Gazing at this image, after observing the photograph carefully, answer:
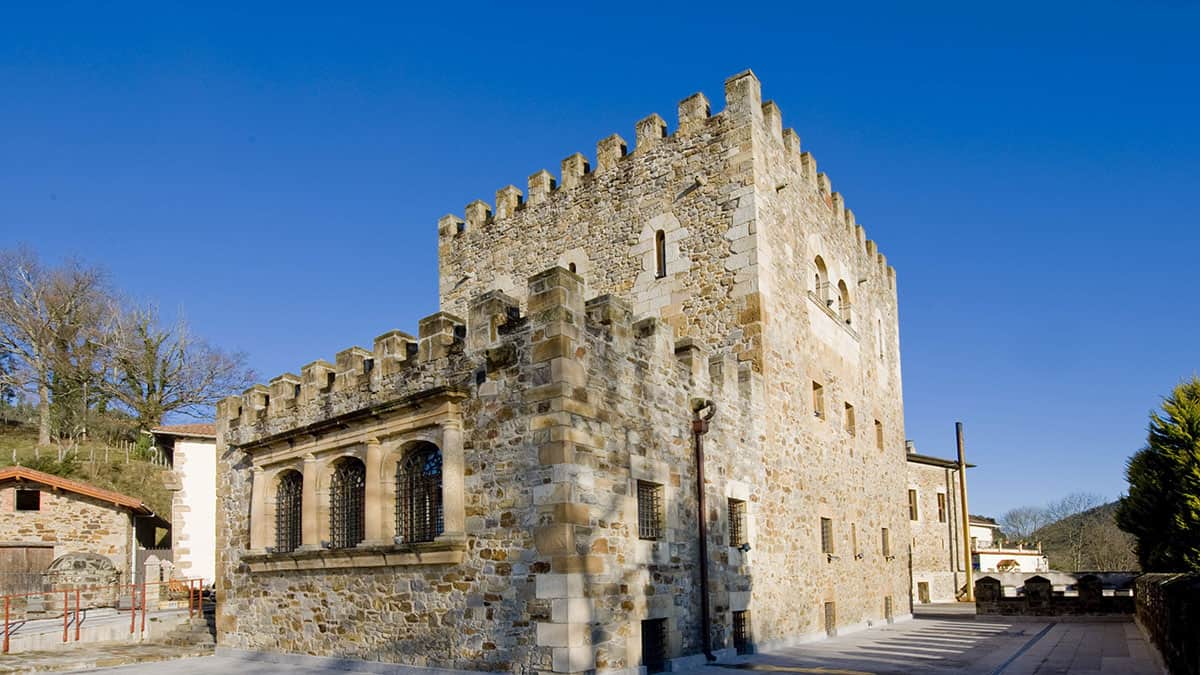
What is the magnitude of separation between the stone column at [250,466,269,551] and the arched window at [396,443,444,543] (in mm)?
3715

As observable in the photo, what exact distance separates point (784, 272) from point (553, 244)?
4.74 m

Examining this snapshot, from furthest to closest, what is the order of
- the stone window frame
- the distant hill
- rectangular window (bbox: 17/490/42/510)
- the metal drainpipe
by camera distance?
the distant hill, rectangular window (bbox: 17/490/42/510), the metal drainpipe, the stone window frame

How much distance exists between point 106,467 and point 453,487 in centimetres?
2933

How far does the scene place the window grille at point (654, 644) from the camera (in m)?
11.4

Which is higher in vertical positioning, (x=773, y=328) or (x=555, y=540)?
(x=773, y=328)

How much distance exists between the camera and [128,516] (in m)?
26.0

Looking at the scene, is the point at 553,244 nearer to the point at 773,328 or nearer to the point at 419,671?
the point at 773,328

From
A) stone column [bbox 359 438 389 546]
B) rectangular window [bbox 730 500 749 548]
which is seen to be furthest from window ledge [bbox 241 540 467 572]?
rectangular window [bbox 730 500 749 548]

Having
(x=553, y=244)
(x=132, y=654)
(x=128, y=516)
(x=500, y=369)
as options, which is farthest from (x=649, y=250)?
(x=128, y=516)

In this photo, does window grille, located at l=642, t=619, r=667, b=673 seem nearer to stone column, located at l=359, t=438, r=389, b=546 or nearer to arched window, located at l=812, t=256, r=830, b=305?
stone column, located at l=359, t=438, r=389, b=546

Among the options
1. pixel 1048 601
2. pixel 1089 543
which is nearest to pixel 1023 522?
pixel 1089 543

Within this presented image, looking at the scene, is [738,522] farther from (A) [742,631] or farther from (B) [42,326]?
(B) [42,326]

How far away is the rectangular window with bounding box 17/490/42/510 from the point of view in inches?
973

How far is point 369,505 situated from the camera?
40.5ft
